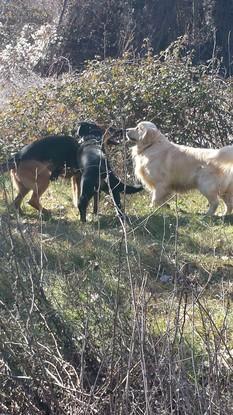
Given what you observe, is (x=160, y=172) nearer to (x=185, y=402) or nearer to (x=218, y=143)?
(x=218, y=143)

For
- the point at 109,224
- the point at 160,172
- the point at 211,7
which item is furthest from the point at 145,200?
the point at 211,7

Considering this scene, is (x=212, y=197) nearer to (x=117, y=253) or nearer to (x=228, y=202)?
(x=228, y=202)

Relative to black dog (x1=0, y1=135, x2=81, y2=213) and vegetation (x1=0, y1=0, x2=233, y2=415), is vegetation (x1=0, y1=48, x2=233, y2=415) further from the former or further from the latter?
black dog (x1=0, y1=135, x2=81, y2=213)

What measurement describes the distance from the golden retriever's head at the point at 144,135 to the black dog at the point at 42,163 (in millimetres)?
938

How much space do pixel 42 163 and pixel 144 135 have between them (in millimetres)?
1554

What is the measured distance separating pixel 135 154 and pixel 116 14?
1090cm

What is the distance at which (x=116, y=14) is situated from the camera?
20.8 meters

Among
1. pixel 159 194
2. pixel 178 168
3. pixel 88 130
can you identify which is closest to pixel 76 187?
pixel 88 130

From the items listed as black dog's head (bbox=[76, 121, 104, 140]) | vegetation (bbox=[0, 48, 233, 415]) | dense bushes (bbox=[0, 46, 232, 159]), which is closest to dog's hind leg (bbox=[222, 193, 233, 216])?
vegetation (bbox=[0, 48, 233, 415])

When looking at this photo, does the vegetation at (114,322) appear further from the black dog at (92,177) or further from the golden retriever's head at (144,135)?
the golden retriever's head at (144,135)

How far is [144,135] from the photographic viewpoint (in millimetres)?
10523

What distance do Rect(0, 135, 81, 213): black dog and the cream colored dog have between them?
3.44ft

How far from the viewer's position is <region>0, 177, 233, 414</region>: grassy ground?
13.2 ft

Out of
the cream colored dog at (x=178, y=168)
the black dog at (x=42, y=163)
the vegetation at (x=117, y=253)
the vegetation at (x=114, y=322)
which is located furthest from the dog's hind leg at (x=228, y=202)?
the black dog at (x=42, y=163)
